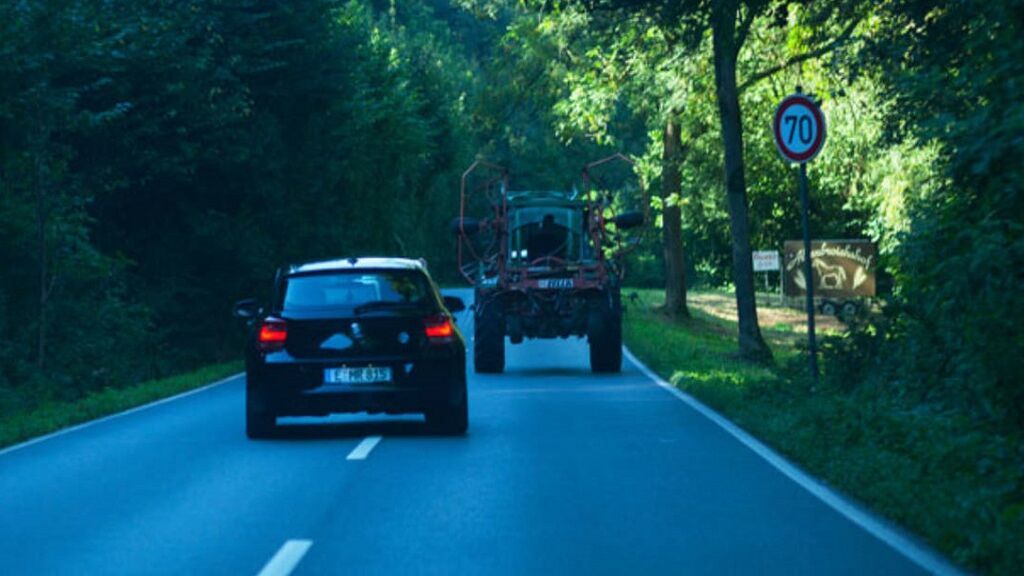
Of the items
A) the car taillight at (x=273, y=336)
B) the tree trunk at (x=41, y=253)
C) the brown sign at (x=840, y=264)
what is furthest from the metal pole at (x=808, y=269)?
the brown sign at (x=840, y=264)

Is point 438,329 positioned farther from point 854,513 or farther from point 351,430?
point 854,513

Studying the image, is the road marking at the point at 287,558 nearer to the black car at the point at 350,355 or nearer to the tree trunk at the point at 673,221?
the black car at the point at 350,355

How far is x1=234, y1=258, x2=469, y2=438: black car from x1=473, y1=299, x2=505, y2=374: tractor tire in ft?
33.2

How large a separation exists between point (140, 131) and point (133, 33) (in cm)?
227

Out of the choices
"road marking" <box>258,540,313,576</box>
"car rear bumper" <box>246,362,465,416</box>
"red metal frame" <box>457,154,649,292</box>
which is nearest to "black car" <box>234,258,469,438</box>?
"car rear bumper" <box>246,362,465,416</box>

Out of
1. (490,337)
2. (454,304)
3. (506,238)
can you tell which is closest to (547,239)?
(506,238)

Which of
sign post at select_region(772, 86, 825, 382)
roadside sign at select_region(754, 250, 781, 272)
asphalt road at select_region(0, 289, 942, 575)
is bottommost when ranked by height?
asphalt road at select_region(0, 289, 942, 575)

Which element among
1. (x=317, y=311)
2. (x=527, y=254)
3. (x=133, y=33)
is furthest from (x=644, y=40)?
(x=317, y=311)

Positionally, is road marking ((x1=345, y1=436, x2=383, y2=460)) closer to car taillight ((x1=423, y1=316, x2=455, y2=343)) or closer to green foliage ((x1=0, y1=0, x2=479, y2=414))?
car taillight ((x1=423, y1=316, x2=455, y2=343))

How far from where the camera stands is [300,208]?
1577 inches

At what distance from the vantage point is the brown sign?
5431 cm

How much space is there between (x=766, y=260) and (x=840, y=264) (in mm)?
2864

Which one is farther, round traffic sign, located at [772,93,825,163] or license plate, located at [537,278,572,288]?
license plate, located at [537,278,572,288]

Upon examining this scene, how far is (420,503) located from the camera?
425 inches
